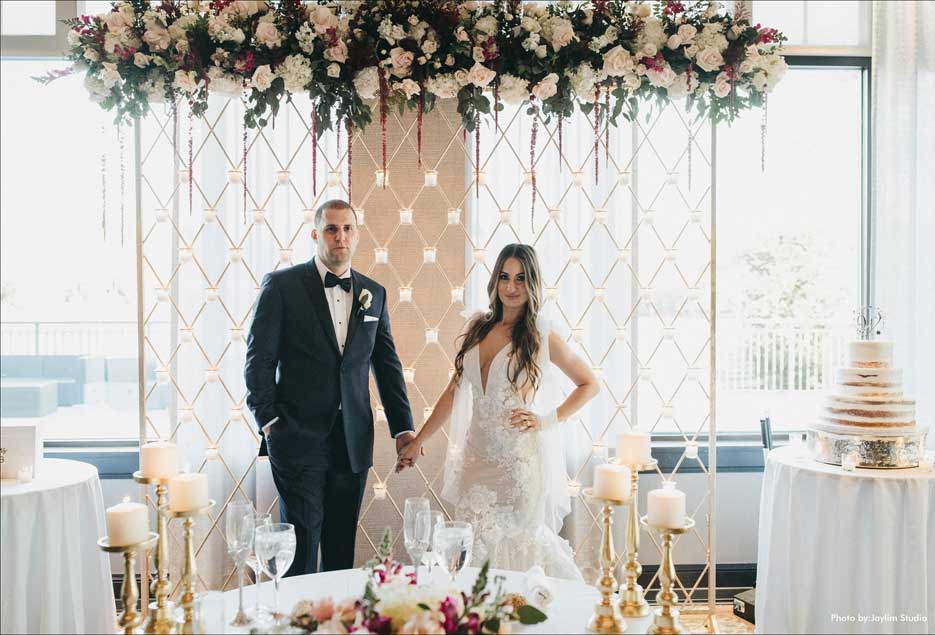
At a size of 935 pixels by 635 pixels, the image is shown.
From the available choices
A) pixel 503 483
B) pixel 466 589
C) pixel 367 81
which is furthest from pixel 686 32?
pixel 466 589

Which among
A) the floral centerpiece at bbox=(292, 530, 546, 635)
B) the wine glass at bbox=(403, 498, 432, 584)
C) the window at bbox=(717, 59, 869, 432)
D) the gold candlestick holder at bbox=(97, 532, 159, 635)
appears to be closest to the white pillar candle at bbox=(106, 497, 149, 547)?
the gold candlestick holder at bbox=(97, 532, 159, 635)

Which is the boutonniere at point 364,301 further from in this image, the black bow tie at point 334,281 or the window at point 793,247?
the window at point 793,247

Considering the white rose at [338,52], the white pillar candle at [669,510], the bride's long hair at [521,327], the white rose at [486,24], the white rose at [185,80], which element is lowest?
the white pillar candle at [669,510]

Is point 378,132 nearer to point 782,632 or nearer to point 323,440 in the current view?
point 323,440

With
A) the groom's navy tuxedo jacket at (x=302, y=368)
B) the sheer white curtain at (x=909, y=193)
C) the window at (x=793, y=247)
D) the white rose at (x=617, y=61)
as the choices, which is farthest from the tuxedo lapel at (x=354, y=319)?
the sheer white curtain at (x=909, y=193)

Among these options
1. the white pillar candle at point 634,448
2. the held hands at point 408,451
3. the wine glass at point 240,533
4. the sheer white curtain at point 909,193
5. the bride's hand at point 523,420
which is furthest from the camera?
the sheer white curtain at point 909,193

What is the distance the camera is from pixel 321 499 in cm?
298

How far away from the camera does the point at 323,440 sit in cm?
294

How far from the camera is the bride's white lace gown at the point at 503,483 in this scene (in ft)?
9.21

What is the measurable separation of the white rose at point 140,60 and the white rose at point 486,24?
1.27 m

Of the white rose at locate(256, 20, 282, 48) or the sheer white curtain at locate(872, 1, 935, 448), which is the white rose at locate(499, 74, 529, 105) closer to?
the white rose at locate(256, 20, 282, 48)

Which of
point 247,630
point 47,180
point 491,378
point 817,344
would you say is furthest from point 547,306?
point 47,180

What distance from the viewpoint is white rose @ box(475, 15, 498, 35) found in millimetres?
2854

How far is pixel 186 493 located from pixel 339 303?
1.25 m
